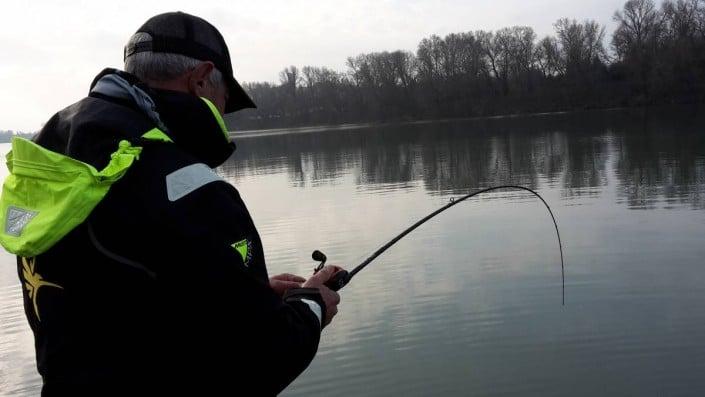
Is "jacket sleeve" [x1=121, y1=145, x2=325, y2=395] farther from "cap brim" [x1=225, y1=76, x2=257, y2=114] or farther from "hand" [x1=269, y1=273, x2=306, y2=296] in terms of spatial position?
"hand" [x1=269, y1=273, x2=306, y2=296]

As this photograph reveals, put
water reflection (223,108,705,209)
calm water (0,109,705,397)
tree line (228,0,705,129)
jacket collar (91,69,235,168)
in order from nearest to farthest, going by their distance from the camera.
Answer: jacket collar (91,69,235,168)
calm water (0,109,705,397)
water reflection (223,108,705,209)
tree line (228,0,705,129)

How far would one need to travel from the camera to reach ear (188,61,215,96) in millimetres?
1937

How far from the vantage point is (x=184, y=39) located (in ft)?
6.31

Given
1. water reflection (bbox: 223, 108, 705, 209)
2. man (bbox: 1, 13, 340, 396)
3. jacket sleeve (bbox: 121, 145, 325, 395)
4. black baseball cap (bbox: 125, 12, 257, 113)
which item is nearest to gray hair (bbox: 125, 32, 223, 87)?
black baseball cap (bbox: 125, 12, 257, 113)

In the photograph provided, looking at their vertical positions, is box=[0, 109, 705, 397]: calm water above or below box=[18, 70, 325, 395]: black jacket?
below

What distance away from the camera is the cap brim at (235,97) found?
7.11 ft

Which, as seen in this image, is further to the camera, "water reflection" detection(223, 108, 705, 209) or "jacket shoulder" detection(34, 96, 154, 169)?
"water reflection" detection(223, 108, 705, 209)

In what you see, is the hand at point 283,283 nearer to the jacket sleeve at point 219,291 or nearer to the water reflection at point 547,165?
the jacket sleeve at point 219,291

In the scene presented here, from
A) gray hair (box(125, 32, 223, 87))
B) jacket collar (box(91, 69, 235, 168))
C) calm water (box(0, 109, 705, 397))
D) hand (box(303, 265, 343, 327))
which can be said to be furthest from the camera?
calm water (box(0, 109, 705, 397))

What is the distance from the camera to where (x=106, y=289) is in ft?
5.00

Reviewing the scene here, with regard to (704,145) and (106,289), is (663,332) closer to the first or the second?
(106,289)

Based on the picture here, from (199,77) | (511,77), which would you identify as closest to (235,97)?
(199,77)

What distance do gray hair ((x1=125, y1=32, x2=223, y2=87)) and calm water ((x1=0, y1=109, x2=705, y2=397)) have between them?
533cm

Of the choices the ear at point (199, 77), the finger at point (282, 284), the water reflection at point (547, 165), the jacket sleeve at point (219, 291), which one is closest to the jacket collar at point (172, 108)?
the ear at point (199, 77)
